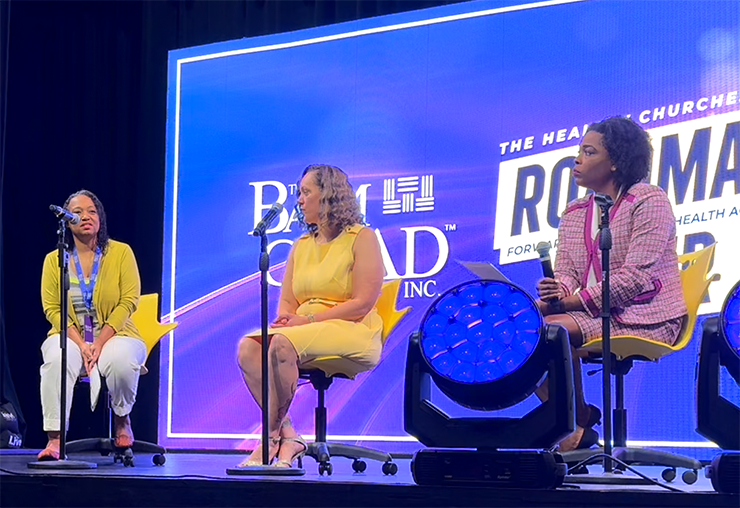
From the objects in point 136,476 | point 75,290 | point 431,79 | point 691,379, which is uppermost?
point 431,79

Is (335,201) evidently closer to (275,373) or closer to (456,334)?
(275,373)

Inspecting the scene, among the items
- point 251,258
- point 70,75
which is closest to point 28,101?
point 70,75

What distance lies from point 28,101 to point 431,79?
2.47m

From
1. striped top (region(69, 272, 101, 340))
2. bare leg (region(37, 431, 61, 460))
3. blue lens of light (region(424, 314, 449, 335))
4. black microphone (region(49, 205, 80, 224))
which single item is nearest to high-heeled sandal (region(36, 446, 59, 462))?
bare leg (region(37, 431, 61, 460))

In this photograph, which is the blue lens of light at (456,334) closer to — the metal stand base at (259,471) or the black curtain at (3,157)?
the metal stand base at (259,471)

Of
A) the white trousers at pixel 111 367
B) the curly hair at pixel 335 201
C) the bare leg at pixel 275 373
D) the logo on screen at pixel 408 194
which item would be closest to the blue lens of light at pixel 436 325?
the bare leg at pixel 275 373

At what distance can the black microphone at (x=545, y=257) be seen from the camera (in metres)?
3.21

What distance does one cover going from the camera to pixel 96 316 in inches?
163

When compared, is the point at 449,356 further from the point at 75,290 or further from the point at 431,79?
the point at 431,79

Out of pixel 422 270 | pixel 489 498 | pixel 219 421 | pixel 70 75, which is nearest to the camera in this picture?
pixel 489 498

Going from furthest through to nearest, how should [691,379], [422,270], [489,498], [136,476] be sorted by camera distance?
1. [422,270]
2. [691,379]
3. [136,476]
4. [489,498]

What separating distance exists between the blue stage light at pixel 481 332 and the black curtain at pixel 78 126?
304 cm

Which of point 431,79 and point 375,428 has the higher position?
point 431,79

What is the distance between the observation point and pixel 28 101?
585 centimetres
